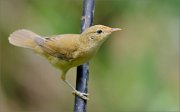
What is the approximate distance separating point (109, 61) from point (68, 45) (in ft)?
2.90

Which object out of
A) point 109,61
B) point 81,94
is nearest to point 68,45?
point 81,94

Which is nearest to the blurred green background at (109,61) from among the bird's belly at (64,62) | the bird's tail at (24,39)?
the bird's tail at (24,39)

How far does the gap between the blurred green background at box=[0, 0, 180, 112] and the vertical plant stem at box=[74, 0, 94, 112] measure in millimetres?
792

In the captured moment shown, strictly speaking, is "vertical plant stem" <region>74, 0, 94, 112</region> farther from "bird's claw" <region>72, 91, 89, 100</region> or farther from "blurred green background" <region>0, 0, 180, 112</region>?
"blurred green background" <region>0, 0, 180, 112</region>

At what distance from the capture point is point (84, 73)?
323 cm

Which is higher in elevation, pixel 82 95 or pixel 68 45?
pixel 68 45

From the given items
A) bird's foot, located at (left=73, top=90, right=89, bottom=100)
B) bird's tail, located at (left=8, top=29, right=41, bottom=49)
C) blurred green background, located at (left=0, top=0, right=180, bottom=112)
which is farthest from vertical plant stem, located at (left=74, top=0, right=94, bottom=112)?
blurred green background, located at (left=0, top=0, right=180, bottom=112)

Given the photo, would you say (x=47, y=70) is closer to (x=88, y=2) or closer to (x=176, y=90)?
(x=176, y=90)

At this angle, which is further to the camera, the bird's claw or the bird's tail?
the bird's tail

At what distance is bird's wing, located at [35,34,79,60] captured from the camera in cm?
346

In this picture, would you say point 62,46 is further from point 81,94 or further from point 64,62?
point 81,94

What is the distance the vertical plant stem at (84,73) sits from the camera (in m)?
3.07

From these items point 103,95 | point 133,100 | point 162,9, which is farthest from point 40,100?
point 162,9

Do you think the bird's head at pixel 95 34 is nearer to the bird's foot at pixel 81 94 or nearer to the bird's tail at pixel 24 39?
the bird's foot at pixel 81 94
